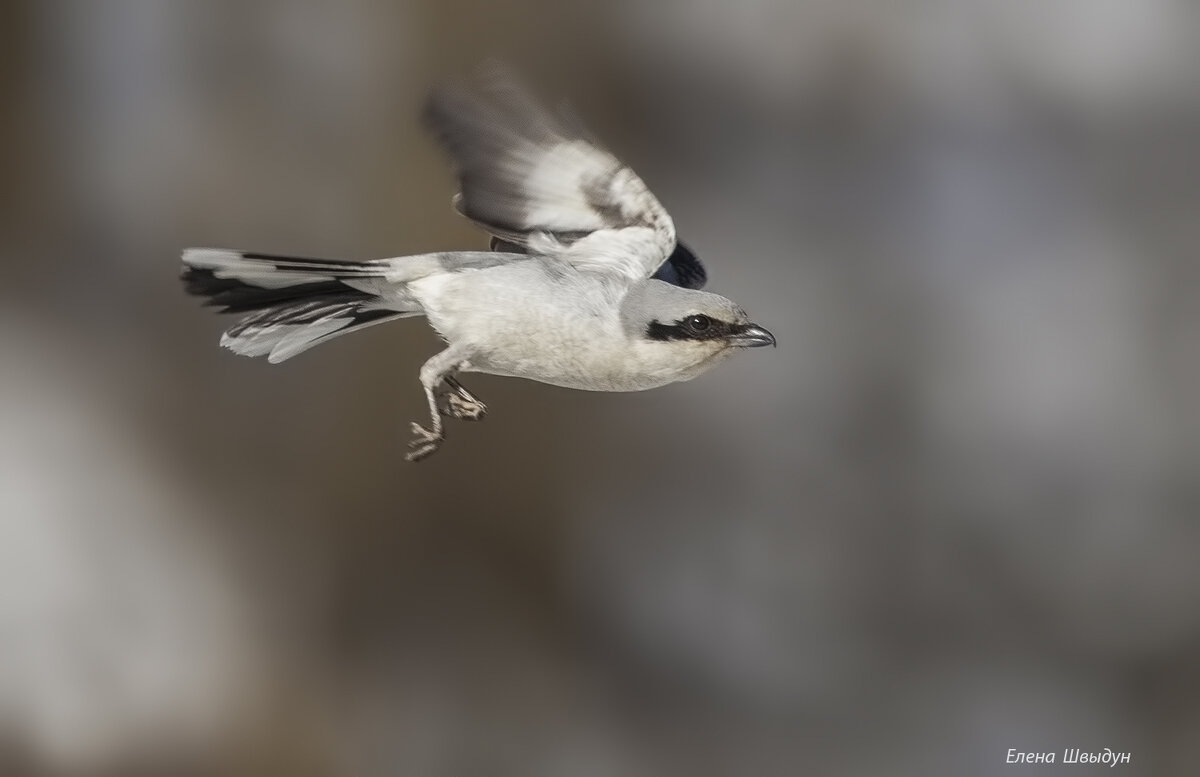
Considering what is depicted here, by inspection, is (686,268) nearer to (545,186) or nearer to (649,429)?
(545,186)

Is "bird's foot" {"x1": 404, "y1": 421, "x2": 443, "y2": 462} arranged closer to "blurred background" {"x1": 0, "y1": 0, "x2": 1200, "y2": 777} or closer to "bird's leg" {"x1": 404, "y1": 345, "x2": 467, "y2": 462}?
"bird's leg" {"x1": 404, "y1": 345, "x2": 467, "y2": 462}

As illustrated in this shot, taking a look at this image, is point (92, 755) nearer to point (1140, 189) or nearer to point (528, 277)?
point (528, 277)

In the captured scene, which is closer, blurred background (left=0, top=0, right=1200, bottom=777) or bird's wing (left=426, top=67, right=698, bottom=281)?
bird's wing (left=426, top=67, right=698, bottom=281)

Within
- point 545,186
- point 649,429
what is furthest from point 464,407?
point 649,429

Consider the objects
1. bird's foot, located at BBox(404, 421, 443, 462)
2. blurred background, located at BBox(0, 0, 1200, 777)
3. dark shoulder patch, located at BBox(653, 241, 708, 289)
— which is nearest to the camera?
bird's foot, located at BBox(404, 421, 443, 462)

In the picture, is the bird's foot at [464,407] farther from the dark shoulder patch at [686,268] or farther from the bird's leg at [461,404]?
the dark shoulder patch at [686,268]

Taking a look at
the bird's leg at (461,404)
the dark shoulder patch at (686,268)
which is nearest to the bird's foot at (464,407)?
the bird's leg at (461,404)

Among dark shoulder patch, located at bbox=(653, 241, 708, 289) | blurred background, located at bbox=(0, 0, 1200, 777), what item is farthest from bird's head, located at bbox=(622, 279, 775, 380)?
blurred background, located at bbox=(0, 0, 1200, 777)
